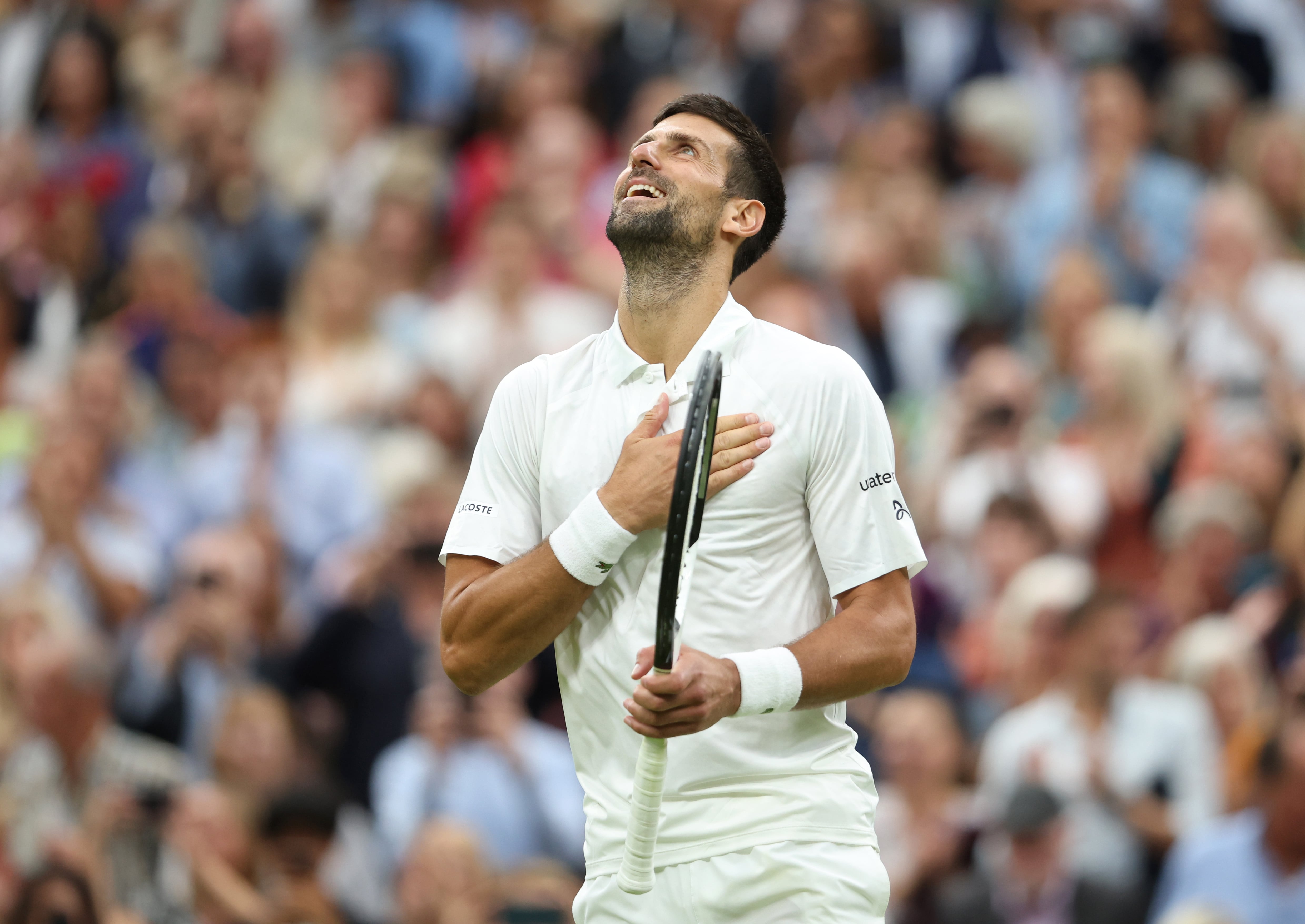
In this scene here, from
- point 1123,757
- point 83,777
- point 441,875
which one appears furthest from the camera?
point 83,777

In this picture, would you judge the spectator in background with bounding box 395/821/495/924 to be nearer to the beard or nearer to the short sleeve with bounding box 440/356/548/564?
the short sleeve with bounding box 440/356/548/564

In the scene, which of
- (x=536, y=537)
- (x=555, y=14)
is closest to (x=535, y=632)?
(x=536, y=537)

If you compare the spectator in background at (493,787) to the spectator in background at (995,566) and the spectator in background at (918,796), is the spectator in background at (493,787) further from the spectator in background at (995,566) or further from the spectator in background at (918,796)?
the spectator in background at (995,566)

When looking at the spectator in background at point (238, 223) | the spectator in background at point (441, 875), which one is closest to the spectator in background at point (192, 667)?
the spectator in background at point (441, 875)

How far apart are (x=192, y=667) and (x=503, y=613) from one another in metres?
5.05

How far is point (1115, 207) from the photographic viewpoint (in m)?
10.6

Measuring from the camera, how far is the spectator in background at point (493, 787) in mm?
7750

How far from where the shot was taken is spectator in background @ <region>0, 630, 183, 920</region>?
790 cm

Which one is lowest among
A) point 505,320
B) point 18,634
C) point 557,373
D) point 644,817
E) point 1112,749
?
point 1112,749

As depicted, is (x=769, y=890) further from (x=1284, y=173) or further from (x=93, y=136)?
(x=93, y=136)

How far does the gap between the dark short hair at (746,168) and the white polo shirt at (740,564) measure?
0.77 feet

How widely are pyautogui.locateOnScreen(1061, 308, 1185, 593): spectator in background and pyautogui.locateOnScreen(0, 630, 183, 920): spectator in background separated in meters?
4.32

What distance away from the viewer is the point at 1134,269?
10.5 m

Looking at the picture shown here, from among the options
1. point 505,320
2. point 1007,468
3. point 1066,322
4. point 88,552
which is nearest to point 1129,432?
point 1007,468
